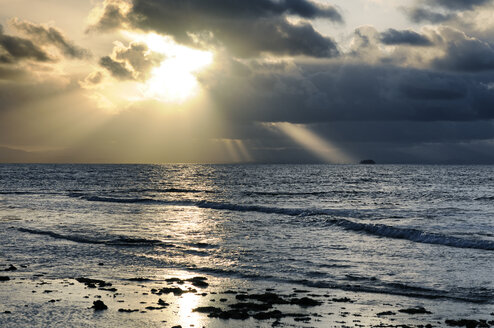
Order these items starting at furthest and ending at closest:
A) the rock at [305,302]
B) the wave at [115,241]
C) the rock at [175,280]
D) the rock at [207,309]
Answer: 1. the wave at [115,241]
2. the rock at [175,280]
3. the rock at [305,302]
4. the rock at [207,309]

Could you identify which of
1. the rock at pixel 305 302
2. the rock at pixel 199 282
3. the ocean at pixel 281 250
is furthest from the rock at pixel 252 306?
the ocean at pixel 281 250

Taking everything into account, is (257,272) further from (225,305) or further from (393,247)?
(393,247)

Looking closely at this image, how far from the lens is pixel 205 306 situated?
15.5m

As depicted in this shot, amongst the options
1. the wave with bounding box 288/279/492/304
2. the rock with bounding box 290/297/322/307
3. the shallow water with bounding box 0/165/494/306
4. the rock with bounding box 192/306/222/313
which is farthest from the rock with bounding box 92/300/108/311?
the wave with bounding box 288/279/492/304

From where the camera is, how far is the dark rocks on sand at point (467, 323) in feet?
45.3

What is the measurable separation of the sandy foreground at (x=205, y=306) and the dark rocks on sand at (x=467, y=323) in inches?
1.1

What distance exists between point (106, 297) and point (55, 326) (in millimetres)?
3159

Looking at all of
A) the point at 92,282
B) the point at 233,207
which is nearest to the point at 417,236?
the point at 92,282

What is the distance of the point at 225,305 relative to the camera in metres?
15.7

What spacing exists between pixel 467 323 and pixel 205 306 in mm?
7968

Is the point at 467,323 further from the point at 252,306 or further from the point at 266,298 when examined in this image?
the point at 252,306

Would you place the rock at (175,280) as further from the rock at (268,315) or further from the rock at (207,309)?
the rock at (268,315)

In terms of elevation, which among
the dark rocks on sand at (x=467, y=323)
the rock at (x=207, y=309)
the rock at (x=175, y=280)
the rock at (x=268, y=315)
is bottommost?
the rock at (x=175, y=280)

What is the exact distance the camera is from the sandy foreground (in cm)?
1388
